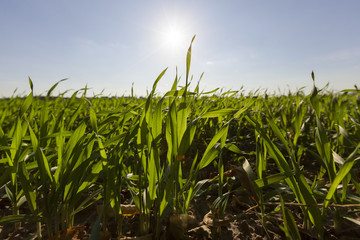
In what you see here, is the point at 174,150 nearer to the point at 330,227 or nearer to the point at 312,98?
the point at 312,98

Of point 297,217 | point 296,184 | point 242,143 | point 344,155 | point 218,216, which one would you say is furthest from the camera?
point 242,143

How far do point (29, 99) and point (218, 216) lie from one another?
877 mm

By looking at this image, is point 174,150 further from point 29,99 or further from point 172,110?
point 29,99

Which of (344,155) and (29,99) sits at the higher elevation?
(29,99)

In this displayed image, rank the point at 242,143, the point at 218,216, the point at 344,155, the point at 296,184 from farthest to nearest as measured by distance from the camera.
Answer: the point at 242,143 → the point at 344,155 → the point at 218,216 → the point at 296,184

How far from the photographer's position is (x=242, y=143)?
1.83 meters

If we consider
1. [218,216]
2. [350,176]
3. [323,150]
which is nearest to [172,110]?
[218,216]

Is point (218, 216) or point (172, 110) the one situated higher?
point (172, 110)

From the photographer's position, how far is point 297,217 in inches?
35.9

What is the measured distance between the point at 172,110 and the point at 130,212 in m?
0.42

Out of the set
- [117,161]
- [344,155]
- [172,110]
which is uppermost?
[172,110]

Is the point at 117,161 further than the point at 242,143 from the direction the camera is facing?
No

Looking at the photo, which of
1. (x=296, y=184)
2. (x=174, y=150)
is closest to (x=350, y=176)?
(x=296, y=184)

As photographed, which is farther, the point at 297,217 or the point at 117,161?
the point at 297,217
